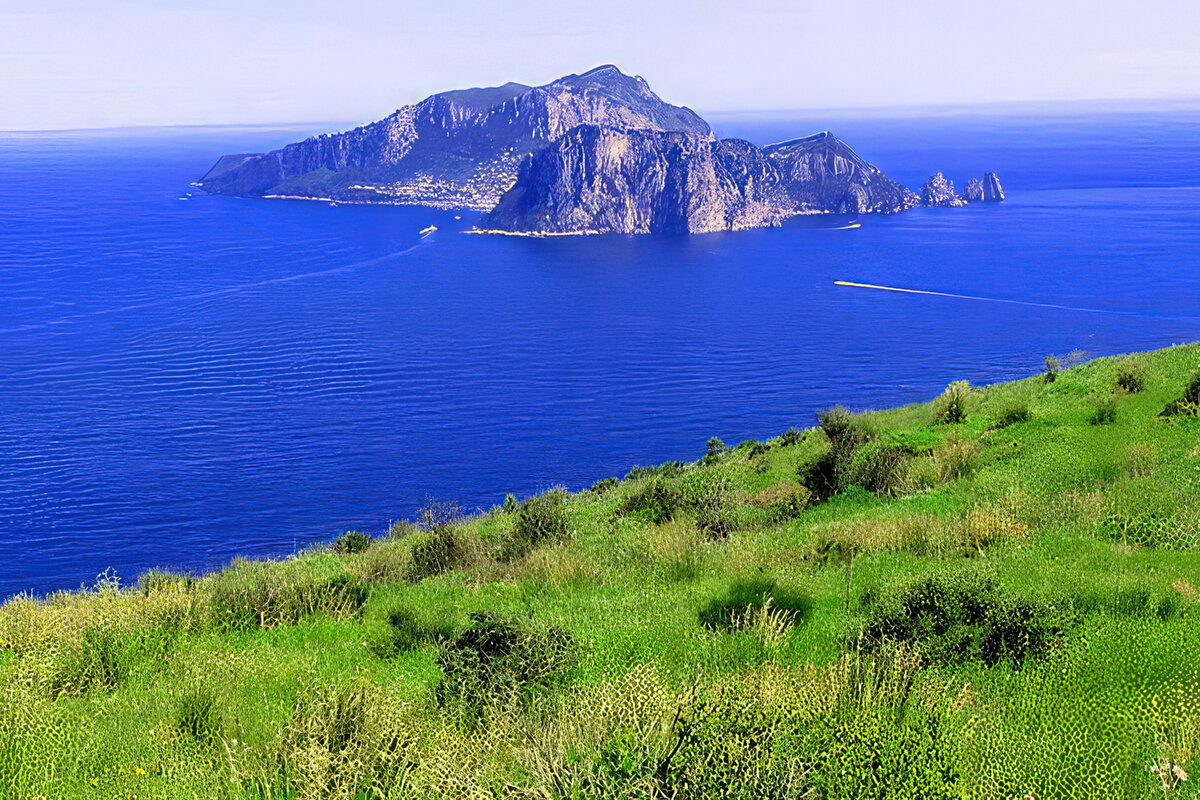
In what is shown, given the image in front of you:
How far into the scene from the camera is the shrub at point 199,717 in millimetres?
5840

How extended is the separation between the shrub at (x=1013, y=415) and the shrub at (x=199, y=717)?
16407 mm

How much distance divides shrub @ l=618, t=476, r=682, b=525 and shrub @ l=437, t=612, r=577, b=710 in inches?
348

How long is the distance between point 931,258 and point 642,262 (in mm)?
49731

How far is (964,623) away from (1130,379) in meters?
14.0

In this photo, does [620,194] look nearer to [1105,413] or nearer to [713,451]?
[713,451]

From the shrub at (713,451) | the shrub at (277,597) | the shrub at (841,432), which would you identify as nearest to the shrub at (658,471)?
the shrub at (713,451)

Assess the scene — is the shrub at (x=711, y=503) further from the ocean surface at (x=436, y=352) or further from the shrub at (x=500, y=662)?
the ocean surface at (x=436, y=352)

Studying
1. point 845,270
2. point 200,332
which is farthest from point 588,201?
point 200,332

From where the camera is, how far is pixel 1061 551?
28.8ft

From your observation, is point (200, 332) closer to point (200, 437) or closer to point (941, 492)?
point (200, 437)

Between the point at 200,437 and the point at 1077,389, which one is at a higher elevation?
the point at 1077,389

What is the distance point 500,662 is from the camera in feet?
21.9

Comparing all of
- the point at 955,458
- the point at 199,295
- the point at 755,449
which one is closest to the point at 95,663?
the point at 955,458

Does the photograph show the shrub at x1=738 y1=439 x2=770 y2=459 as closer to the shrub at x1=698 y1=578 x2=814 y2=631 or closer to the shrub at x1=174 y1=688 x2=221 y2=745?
the shrub at x1=698 y1=578 x2=814 y2=631
